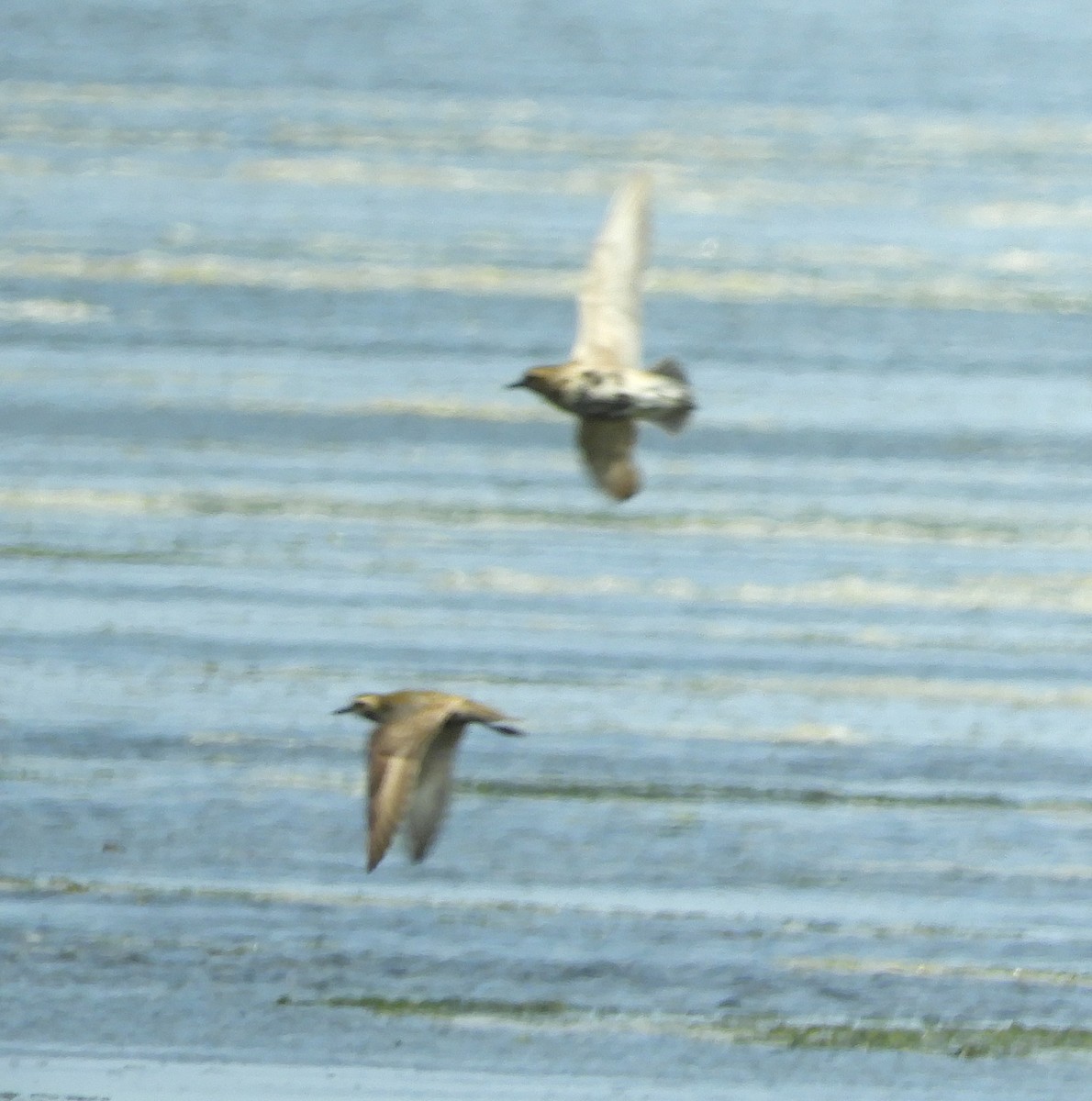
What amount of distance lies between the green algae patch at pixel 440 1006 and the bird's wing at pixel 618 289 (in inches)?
28.8

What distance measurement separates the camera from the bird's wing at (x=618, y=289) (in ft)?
10.9

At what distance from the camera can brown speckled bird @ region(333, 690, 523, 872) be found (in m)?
2.84

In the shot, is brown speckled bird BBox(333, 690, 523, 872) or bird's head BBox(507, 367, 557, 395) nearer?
brown speckled bird BBox(333, 690, 523, 872)

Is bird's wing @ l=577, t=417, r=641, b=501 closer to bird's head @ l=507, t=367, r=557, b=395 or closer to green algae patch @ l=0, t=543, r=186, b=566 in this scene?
bird's head @ l=507, t=367, r=557, b=395

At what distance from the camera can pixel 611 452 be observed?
3188 mm

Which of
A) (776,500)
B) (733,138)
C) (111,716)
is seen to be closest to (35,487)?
(111,716)

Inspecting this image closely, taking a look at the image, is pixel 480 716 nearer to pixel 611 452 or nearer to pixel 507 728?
pixel 507 728

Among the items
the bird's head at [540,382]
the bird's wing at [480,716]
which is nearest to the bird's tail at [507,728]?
the bird's wing at [480,716]

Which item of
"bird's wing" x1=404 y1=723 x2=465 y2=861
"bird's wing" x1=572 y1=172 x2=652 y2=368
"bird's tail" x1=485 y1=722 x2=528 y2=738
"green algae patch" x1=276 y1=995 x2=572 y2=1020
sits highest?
"bird's wing" x1=572 y1=172 x2=652 y2=368

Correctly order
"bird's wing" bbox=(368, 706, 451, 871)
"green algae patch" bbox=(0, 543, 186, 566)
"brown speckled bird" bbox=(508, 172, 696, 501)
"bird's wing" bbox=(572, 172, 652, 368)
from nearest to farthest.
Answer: "bird's wing" bbox=(368, 706, 451, 871) → "brown speckled bird" bbox=(508, 172, 696, 501) → "bird's wing" bbox=(572, 172, 652, 368) → "green algae patch" bbox=(0, 543, 186, 566)

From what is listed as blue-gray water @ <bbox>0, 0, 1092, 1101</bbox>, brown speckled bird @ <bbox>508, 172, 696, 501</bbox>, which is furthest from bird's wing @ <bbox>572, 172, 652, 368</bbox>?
blue-gray water @ <bbox>0, 0, 1092, 1101</bbox>

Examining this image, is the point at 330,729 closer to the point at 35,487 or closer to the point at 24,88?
the point at 35,487

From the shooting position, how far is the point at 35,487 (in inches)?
148

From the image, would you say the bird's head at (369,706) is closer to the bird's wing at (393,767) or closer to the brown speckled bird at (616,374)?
the bird's wing at (393,767)
